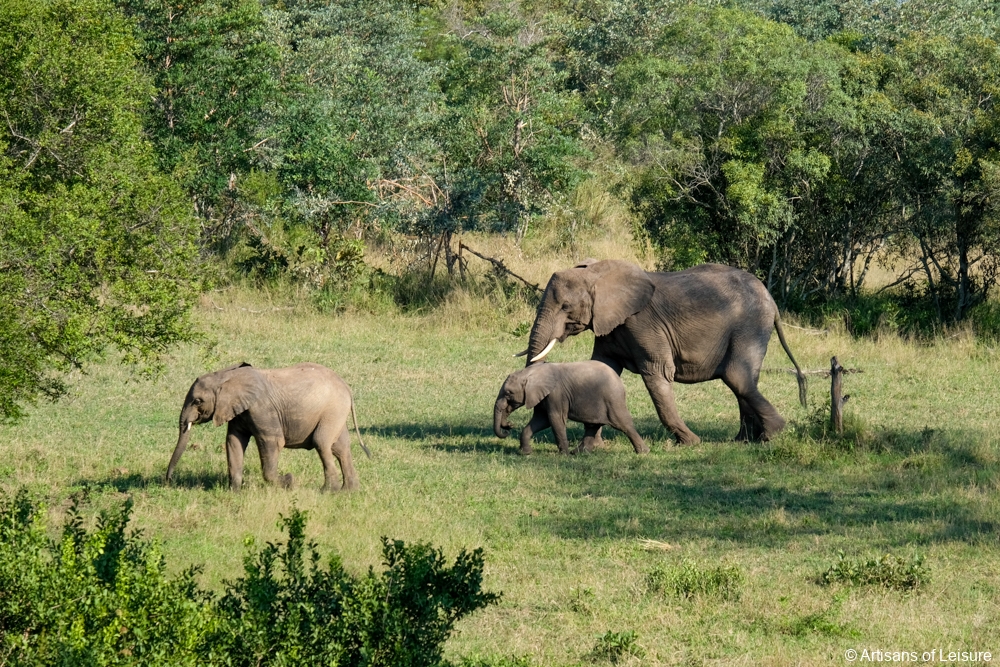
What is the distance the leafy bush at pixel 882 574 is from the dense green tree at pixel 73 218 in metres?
5.91

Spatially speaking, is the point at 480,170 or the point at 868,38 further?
the point at 868,38

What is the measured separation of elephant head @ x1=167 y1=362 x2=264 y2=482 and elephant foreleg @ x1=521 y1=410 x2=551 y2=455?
11.6 ft

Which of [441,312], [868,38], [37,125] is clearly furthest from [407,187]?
[37,125]

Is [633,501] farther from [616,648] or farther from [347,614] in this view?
[347,614]

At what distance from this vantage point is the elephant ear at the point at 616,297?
15.1 m

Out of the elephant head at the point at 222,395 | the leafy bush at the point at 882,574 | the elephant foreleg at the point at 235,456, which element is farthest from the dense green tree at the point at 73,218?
the leafy bush at the point at 882,574

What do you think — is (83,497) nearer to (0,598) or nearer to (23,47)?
(23,47)

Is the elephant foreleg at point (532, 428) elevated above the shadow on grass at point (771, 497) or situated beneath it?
elevated above

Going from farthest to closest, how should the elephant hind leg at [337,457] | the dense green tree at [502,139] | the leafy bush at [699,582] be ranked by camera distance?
the dense green tree at [502,139] → the elephant hind leg at [337,457] → the leafy bush at [699,582]

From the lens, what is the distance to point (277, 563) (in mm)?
10070

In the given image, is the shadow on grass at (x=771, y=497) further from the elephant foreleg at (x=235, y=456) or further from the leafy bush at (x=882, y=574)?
the elephant foreleg at (x=235, y=456)

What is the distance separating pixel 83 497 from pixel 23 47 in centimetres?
411

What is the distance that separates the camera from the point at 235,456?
12.4 m

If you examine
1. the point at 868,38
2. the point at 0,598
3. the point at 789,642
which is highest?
the point at 868,38
